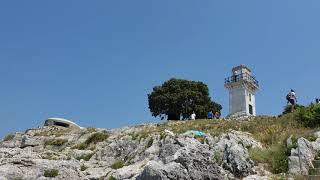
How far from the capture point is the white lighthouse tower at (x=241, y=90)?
3051 inches

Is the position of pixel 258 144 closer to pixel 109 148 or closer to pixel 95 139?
pixel 109 148

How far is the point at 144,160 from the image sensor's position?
27.1 m

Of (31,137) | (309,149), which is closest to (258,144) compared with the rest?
(309,149)

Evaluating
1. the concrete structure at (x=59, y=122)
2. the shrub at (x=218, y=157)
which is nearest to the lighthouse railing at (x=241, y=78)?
the concrete structure at (x=59, y=122)

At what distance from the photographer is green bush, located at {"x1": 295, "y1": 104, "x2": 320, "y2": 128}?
32.8 meters

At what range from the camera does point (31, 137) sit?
153ft

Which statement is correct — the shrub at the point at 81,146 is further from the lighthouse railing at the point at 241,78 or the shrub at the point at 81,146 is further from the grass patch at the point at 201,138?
the lighthouse railing at the point at 241,78

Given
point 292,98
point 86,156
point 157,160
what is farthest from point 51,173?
point 292,98

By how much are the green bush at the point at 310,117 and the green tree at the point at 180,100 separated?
47.1 m

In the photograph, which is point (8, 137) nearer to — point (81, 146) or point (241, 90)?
point (81, 146)

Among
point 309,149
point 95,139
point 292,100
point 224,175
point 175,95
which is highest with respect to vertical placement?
point 175,95

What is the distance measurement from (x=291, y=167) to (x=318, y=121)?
38.3 ft

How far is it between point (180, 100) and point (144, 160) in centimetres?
Answer: 5681

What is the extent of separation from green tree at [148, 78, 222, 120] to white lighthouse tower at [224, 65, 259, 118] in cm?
617
